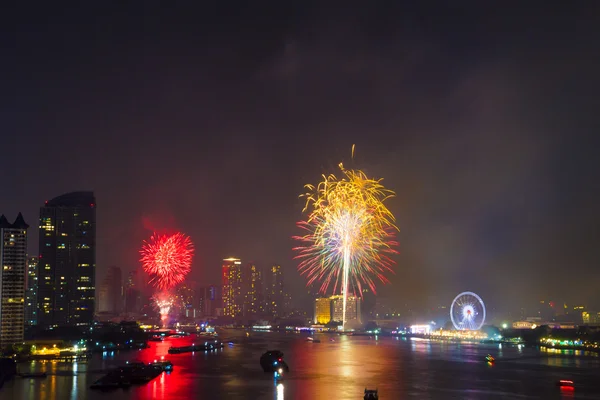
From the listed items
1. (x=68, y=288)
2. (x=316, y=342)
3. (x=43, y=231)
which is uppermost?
(x=43, y=231)

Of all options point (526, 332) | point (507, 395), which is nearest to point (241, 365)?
point (507, 395)

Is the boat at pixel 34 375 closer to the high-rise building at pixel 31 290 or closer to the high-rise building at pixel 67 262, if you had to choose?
the high-rise building at pixel 67 262

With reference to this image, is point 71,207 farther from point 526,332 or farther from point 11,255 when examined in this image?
point 526,332

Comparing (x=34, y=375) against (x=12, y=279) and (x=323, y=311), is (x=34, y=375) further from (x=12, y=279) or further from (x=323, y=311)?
(x=323, y=311)

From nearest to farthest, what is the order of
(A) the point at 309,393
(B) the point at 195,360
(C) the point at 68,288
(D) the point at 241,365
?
(A) the point at 309,393
(D) the point at 241,365
(B) the point at 195,360
(C) the point at 68,288

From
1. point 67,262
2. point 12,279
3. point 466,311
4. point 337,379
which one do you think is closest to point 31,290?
point 67,262

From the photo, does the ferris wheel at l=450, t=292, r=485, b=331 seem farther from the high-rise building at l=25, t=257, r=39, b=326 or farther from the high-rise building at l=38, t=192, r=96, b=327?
the high-rise building at l=25, t=257, r=39, b=326
